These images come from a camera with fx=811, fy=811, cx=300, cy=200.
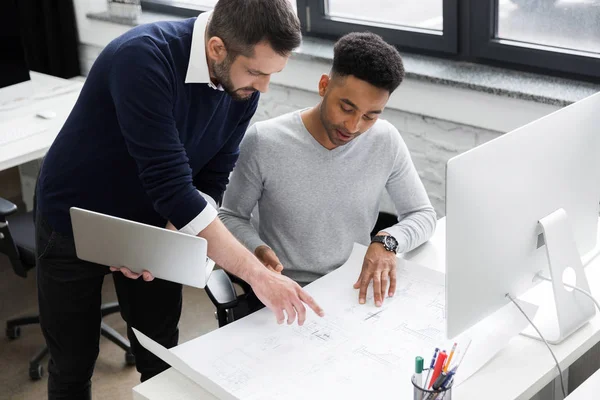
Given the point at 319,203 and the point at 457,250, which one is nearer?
the point at 457,250

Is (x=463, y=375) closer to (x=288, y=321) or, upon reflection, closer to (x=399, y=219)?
(x=288, y=321)

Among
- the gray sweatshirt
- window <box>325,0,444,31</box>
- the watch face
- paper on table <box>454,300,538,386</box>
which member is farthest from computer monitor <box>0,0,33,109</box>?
paper on table <box>454,300,538,386</box>

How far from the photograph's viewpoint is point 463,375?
56.1 inches

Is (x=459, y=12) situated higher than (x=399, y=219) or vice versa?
(x=459, y=12)

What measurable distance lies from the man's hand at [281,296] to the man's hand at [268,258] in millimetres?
188

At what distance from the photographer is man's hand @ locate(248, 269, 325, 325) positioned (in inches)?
59.7

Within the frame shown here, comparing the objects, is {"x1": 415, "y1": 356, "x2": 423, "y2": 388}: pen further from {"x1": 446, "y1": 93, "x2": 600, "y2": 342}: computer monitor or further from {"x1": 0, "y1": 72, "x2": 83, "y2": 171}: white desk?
{"x1": 0, "y1": 72, "x2": 83, "y2": 171}: white desk

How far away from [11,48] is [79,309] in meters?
1.61

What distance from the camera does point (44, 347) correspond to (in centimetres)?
264

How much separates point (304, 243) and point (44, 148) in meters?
1.17

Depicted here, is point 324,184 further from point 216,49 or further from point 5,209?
point 5,209

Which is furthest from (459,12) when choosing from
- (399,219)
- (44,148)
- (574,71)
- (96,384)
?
(96,384)

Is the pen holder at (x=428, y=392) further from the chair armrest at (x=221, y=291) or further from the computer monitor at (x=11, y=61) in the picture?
the computer monitor at (x=11, y=61)

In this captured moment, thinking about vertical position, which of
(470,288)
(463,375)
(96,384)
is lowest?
(96,384)
